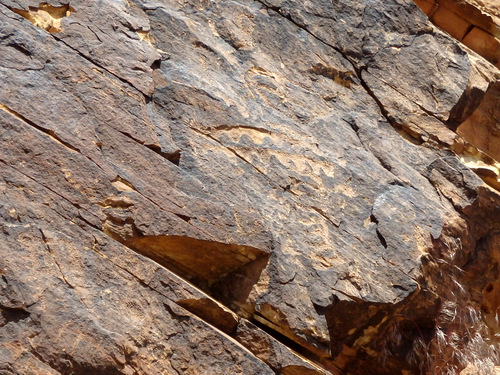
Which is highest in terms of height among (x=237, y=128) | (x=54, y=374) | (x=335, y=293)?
(x=237, y=128)

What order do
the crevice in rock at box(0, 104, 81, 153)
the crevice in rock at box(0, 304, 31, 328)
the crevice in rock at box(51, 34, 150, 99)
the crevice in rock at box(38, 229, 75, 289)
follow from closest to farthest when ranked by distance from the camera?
the crevice in rock at box(0, 304, 31, 328), the crevice in rock at box(38, 229, 75, 289), the crevice in rock at box(0, 104, 81, 153), the crevice in rock at box(51, 34, 150, 99)

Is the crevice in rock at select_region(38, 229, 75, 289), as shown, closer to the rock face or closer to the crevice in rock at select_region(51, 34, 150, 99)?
the rock face

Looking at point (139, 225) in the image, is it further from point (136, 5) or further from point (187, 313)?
point (136, 5)

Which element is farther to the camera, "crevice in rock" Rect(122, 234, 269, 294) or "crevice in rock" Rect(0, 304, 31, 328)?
"crevice in rock" Rect(122, 234, 269, 294)

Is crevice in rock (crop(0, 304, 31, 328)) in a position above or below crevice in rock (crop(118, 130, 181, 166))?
below

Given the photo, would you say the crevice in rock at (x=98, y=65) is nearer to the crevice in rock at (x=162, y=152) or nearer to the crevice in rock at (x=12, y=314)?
the crevice in rock at (x=162, y=152)

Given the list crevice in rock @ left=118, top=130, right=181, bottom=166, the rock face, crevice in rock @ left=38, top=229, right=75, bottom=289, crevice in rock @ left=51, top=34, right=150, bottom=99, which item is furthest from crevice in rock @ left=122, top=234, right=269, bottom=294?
crevice in rock @ left=51, top=34, right=150, bottom=99

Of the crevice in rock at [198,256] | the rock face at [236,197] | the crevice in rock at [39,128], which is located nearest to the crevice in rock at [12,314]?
the rock face at [236,197]

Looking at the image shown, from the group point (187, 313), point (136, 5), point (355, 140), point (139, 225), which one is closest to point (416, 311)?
point (355, 140)
